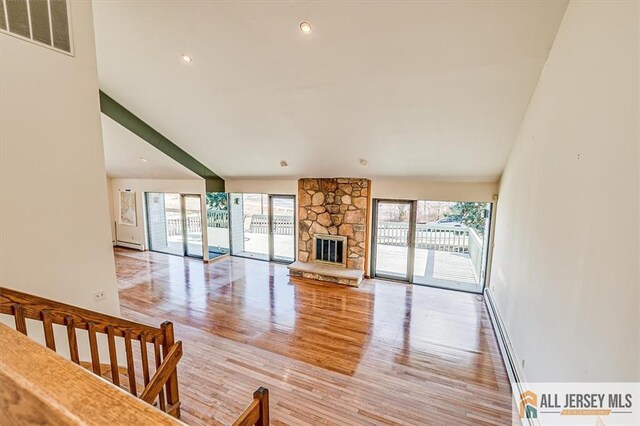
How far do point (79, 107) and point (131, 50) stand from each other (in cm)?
131

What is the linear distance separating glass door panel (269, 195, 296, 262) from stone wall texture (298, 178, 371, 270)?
52 centimetres

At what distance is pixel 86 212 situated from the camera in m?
2.29

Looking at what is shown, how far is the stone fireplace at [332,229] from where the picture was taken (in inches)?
237

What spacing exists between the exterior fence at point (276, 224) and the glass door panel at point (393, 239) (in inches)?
87.4

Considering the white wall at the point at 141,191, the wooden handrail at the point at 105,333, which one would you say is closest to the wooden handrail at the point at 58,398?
the wooden handrail at the point at 105,333

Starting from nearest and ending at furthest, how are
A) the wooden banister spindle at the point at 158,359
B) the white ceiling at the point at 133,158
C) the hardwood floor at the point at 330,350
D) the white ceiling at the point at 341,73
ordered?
the wooden banister spindle at the point at 158,359 < the white ceiling at the point at 341,73 < the hardwood floor at the point at 330,350 < the white ceiling at the point at 133,158

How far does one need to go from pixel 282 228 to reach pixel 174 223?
3432 millimetres

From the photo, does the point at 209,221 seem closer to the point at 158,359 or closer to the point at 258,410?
the point at 158,359

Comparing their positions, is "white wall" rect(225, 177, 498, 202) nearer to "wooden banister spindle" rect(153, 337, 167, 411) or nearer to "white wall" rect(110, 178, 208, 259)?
"white wall" rect(110, 178, 208, 259)

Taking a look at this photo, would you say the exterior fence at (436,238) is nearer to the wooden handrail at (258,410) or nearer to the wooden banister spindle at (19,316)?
the wooden handrail at (258,410)

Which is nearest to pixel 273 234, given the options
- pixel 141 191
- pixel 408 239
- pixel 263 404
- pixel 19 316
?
pixel 408 239

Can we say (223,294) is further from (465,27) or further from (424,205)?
(465,27)

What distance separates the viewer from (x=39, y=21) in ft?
6.52

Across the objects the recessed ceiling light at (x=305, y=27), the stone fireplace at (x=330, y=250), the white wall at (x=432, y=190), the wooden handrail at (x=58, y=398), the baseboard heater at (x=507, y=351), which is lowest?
the baseboard heater at (x=507, y=351)
